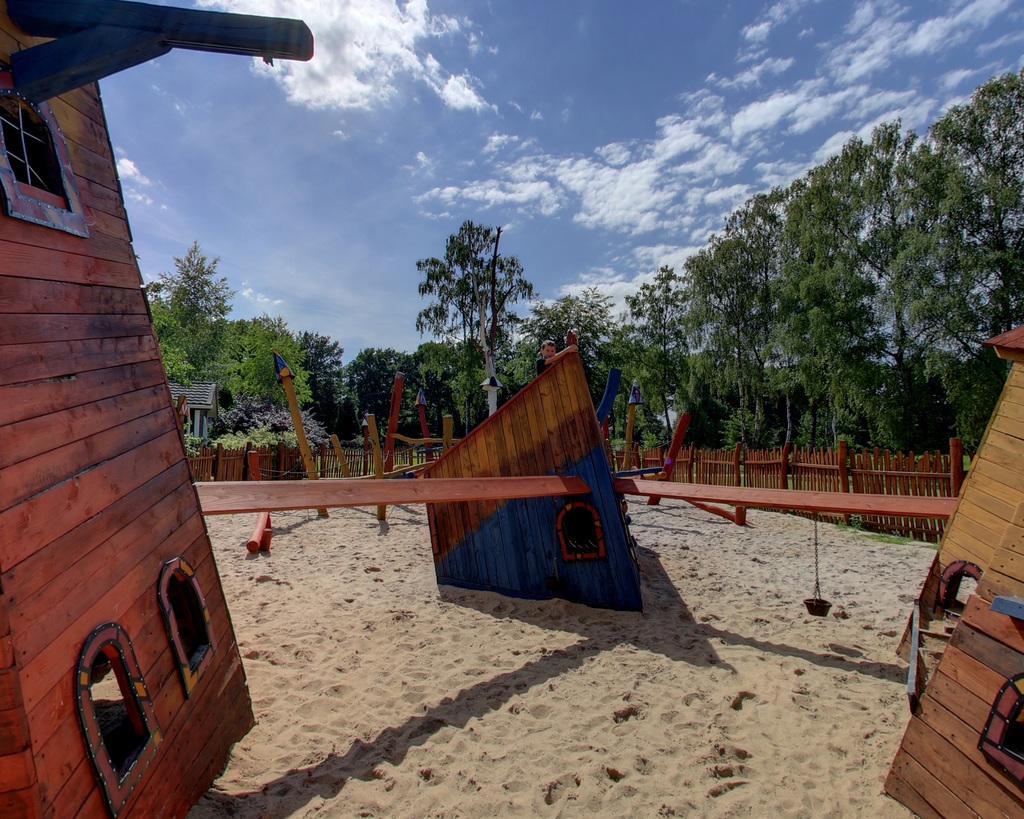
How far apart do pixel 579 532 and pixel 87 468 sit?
15.3 ft

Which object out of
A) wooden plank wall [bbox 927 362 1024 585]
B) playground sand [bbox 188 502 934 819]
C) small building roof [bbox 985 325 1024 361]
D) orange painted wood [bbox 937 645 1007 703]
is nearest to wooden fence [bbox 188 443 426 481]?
playground sand [bbox 188 502 934 819]

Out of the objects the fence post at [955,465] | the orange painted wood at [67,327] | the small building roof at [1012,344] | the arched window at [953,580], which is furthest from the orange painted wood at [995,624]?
the fence post at [955,465]

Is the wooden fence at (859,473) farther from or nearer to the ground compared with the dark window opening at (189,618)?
nearer to the ground

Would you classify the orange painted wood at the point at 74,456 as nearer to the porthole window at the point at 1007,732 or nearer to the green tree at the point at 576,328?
the porthole window at the point at 1007,732

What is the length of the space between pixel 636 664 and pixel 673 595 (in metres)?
1.90

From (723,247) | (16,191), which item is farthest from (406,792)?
(723,247)

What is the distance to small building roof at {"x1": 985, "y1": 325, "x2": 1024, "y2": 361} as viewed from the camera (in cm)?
319

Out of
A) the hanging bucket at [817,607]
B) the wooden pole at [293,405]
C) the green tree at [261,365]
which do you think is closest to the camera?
the hanging bucket at [817,607]

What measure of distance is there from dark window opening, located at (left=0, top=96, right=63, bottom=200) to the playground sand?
9.78 feet

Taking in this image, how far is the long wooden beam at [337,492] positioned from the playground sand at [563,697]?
4.75 ft

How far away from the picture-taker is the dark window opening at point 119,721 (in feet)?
6.70

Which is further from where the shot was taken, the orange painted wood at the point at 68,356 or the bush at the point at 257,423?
the bush at the point at 257,423

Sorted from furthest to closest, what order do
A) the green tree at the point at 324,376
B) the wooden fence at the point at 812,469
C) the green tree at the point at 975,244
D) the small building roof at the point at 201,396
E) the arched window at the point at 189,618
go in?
the green tree at the point at 324,376 < the small building roof at the point at 201,396 < the green tree at the point at 975,244 < the wooden fence at the point at 812,469 < the arched window at the point at 189,618

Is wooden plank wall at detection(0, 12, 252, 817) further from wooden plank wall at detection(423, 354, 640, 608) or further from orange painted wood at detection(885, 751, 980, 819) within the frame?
orange painted wood at detection(885, 751, 980, 819)
